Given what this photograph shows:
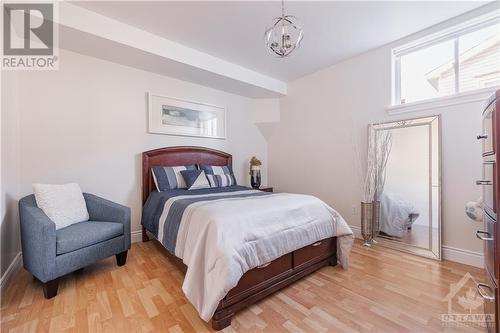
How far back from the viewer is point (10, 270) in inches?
76.2

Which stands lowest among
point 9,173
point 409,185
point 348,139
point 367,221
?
point 367,221

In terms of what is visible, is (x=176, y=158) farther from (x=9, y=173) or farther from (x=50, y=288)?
(x=50, y=288)

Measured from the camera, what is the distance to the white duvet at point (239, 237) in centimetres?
135

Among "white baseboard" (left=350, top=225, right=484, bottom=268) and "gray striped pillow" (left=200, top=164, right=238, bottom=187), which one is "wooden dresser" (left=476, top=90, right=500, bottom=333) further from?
"gray striped pillow" (left=200, top=164, right=238, bottom=187)

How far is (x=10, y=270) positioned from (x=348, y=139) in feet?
13.4

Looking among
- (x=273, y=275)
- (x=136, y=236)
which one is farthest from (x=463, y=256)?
(x=136, y=236)

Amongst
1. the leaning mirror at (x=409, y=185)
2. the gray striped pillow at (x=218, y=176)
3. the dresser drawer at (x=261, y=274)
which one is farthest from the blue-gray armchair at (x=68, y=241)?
the leaning mirror at (x=409, y=185)

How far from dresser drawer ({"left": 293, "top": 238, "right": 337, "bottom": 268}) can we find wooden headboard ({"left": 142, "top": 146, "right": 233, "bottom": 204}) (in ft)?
7.07

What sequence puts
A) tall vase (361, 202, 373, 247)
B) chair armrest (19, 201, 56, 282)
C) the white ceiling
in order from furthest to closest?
1. tall vase (361, 202, 373, 247)
2. the white ceiling
3. chair armrest (19, 201, 56, 282)

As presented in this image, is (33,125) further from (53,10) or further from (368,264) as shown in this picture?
(368,264)

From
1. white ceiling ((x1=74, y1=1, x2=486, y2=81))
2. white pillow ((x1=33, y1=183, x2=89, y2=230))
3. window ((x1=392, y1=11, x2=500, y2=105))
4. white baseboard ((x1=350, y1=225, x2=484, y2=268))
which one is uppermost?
white ceiling ((x1=74, y1=1, x2=486, y2=81))

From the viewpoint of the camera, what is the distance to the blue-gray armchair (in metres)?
1.62

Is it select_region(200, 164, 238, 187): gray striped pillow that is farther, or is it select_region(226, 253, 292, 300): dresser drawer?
select_region(200, 164, 238, 187): gray striped pillow

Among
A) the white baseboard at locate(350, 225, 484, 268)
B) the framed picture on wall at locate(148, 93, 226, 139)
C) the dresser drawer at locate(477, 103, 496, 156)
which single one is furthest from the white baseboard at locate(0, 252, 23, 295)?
the white baseboard at locate(350, 225, 484, 268)
